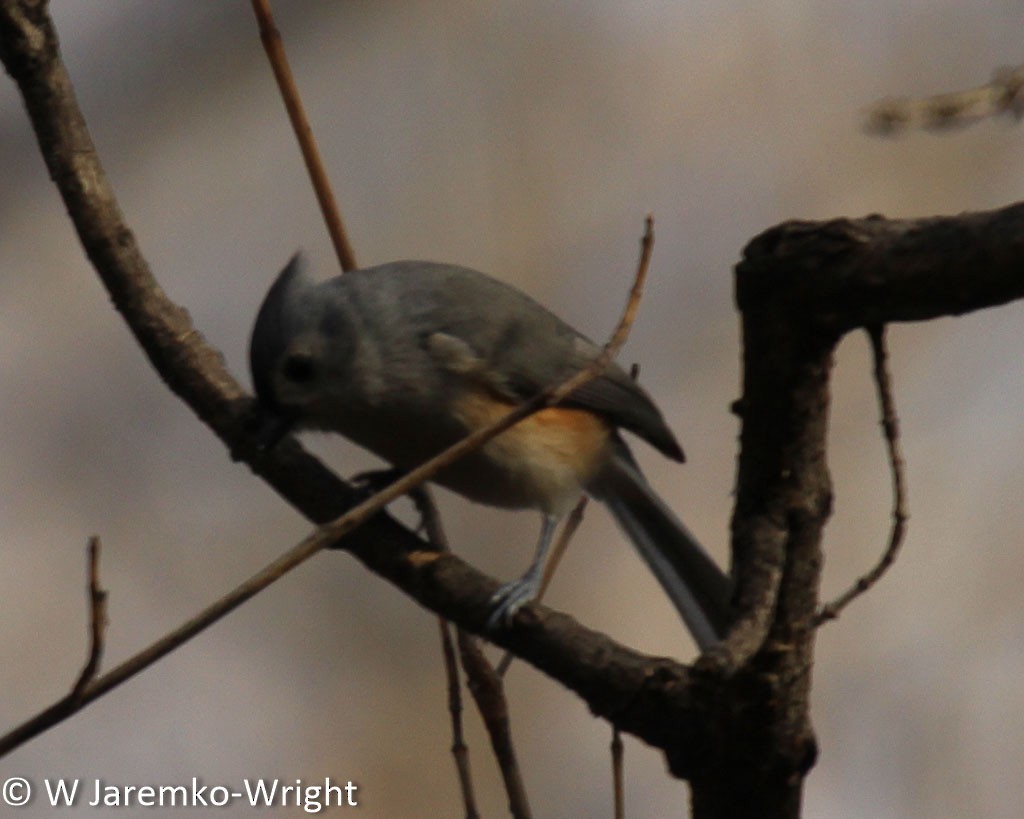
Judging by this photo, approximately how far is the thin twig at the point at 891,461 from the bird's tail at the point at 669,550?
1.16 meters

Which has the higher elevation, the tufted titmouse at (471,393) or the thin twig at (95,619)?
the tufted titmouse at (471,393)

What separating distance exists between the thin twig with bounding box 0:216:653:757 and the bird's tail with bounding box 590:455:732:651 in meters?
1.40

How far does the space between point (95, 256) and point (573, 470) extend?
1.26m

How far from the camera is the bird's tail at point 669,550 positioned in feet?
10.2

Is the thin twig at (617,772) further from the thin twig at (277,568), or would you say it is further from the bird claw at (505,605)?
the thin twig at (277,568)

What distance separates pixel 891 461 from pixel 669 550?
1.50 m

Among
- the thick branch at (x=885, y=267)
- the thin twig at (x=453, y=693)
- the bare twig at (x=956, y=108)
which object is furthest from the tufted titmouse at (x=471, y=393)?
the bare twig at (x=956, y=108)

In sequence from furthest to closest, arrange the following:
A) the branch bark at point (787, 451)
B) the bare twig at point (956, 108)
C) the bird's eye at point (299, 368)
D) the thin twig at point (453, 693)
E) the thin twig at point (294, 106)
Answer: the bird's eye at point (299, 368), the thin twig at point (294, 106), the thin twig at point (453, 693), the branch bark at point (787, 451), the bare twig at point (956, 108)

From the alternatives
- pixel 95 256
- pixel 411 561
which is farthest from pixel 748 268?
pixel 95 256

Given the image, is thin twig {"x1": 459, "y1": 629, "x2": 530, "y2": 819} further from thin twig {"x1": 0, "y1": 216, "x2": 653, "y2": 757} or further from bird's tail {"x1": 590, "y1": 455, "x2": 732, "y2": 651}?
bird's tail {"x1": 590, "y1": 455, "x2": 732, "y2": 651}

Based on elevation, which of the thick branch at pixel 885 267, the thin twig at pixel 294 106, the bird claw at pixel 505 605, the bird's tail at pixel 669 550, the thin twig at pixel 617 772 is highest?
the thin twig at pixel 294 106

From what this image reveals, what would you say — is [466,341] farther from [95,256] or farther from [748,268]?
[748,268]

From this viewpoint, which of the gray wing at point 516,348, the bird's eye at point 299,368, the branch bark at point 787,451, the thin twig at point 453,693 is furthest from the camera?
the gray wing at point 516,348

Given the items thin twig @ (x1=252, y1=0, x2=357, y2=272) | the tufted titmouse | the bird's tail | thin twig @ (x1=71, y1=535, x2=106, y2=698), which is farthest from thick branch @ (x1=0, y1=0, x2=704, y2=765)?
the bird's tail
